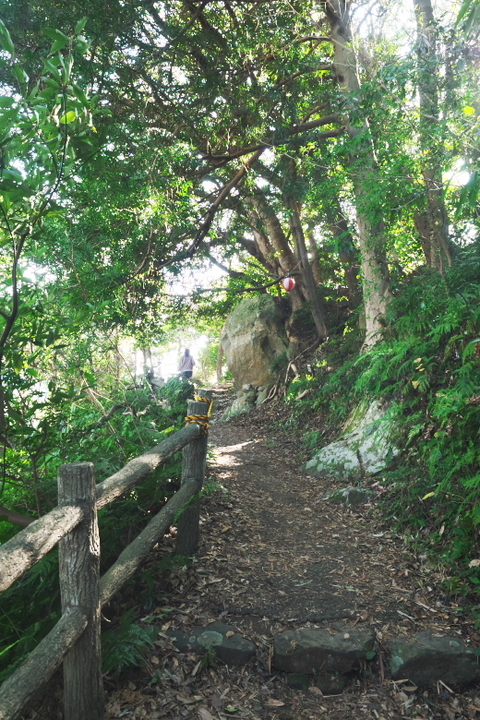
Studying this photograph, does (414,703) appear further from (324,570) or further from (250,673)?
(324,570)

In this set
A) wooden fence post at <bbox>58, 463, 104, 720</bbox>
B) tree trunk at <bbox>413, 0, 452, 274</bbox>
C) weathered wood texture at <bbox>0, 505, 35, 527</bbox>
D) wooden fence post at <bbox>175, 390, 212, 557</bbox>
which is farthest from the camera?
tree trunk at <bbox>413, 0, 452, 274</bbox>

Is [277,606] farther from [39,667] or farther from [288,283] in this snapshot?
[288,283]

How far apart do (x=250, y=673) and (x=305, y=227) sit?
12.0m

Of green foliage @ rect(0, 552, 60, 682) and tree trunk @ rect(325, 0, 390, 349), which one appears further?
tree trunk @ rect(325, 0, 390, 349)

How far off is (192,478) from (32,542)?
2.45m

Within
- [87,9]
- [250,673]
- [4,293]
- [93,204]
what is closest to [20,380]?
[4,293]

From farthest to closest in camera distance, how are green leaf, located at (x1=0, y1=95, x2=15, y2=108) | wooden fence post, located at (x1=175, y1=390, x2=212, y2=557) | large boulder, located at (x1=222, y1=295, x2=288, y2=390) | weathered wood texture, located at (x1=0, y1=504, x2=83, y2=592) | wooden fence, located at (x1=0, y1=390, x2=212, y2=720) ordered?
large boulder, located at (x1=222, y1=295, x2=288, y2=390) < wooden fence post, located at (x1=175, y1=390, x2=212, y2=557) < wooden fence, located at (x1=0, y1=390, x2=212, y2=720) < weathered wood texture, located at (x1=0, y1=504, x2=83, y2=592) < green leaf, located at (x1=0, y1=95, x2=15, y2=108)

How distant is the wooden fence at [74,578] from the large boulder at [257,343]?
34.5 ft

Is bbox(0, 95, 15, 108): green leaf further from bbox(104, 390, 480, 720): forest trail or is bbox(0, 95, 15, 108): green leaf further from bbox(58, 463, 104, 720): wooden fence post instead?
bbox(104, 390, 480, 720): forest trail

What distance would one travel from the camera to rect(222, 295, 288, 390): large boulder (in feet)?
45.1

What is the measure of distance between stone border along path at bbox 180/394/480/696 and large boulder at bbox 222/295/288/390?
7627 millimetres

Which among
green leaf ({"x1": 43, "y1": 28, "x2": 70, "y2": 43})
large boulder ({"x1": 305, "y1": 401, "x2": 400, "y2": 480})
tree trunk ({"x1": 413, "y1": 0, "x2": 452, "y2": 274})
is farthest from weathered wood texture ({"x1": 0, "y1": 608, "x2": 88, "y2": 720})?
tree trunk ({"x1": 413, "y1": 0, "x2": 452, "y2": 274})

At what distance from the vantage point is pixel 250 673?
126 inches

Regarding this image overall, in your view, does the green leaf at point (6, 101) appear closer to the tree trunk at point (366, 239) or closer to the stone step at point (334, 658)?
the stone step at point (334, 658)
